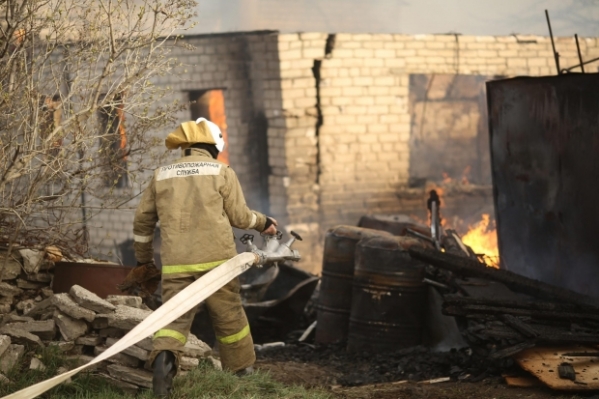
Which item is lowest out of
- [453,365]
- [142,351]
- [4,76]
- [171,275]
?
[453,365]

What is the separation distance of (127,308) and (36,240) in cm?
150

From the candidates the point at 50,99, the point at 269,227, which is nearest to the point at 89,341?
the point at 269,227

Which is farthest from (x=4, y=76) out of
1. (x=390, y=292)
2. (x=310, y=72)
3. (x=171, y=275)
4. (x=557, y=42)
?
(x=557, y=42)

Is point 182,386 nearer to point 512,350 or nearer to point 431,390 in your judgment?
point 431,390

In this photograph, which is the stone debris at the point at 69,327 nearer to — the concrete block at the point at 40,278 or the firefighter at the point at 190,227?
the firefighter at the point at 190,227

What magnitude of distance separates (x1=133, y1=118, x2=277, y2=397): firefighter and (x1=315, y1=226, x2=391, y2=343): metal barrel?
2.93m

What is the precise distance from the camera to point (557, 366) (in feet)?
20.2

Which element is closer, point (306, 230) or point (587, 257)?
point (587, 257)

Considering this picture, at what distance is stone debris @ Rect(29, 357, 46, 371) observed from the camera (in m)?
5.88

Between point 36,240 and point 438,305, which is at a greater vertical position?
point 36,240

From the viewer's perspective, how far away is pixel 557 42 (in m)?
15.1

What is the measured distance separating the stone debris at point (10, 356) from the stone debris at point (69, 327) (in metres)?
0.34

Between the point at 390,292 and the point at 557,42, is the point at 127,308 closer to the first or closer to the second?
the point at 390,292

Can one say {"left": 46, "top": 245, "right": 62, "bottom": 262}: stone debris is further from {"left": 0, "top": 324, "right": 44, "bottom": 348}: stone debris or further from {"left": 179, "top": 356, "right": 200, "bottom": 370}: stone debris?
{"left": 179, "top": 356, "right": 200, "bottom": 370}: stone debris
